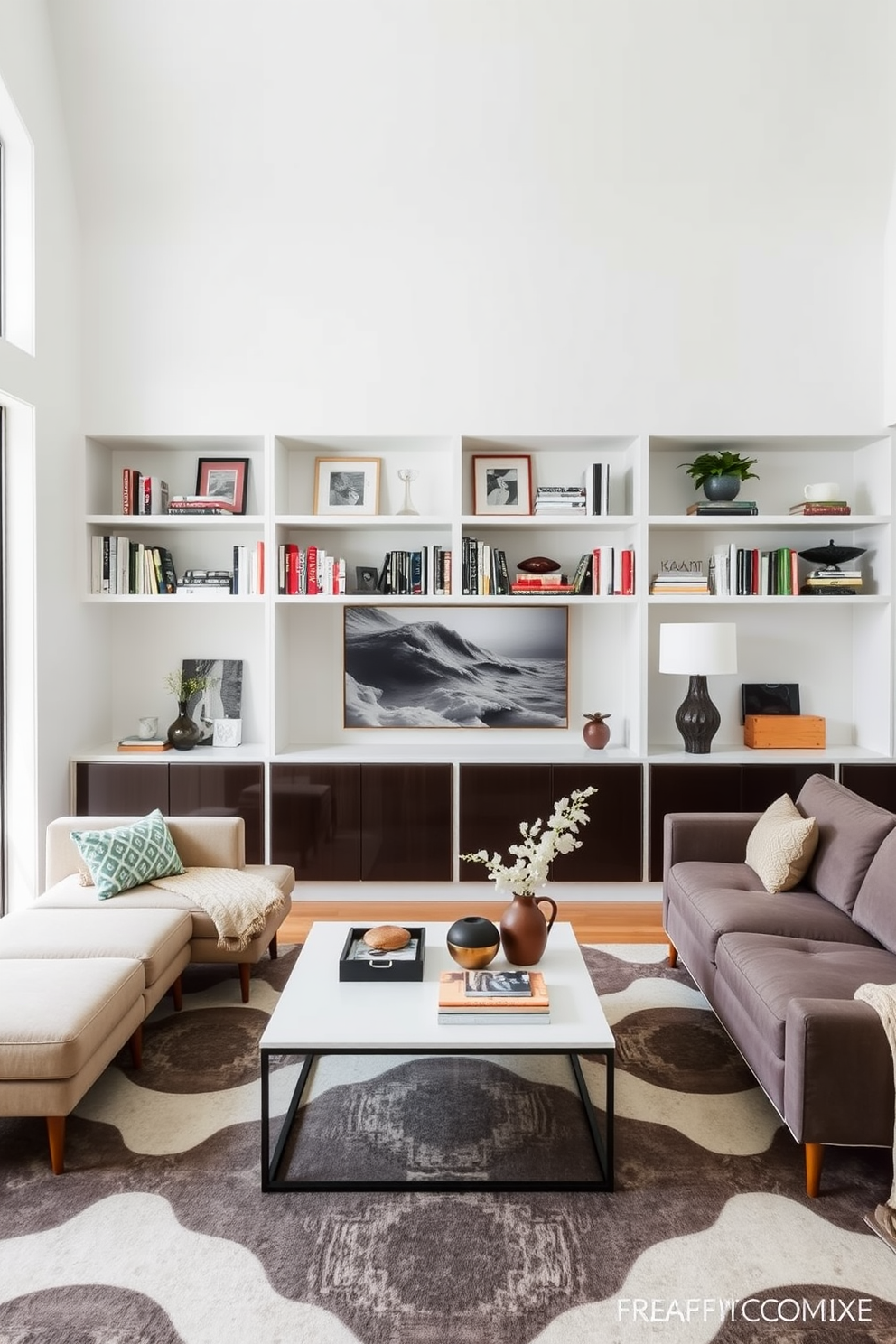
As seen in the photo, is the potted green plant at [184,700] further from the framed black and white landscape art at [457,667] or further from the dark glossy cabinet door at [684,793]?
the dark glossy cabinet door at [684,793]

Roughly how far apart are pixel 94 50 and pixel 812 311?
345cm

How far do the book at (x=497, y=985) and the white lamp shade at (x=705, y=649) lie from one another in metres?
2.00

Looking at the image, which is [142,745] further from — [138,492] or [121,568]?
[138,492]

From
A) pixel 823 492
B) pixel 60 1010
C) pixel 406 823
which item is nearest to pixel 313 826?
pixel 406 823

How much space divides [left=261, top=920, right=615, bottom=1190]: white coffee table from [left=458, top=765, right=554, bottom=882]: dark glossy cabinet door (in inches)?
68.1

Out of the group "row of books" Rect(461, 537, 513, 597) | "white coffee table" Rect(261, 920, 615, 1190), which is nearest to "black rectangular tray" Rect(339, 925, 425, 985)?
"white coffee table" Rect(261, 920, 615, 1190)

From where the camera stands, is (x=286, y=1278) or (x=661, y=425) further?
(x=661, y=425)

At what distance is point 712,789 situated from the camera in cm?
425

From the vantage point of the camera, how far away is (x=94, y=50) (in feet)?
12.7

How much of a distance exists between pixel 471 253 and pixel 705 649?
220 centimetres

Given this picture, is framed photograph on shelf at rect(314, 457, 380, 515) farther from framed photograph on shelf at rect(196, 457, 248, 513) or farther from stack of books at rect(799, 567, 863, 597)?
stack of books at rect(799, 567, 863, 597)

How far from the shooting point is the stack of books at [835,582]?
14.3 feet

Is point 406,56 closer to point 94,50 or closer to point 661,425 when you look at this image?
point 94,50

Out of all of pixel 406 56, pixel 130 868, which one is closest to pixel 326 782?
pixel 130 868
